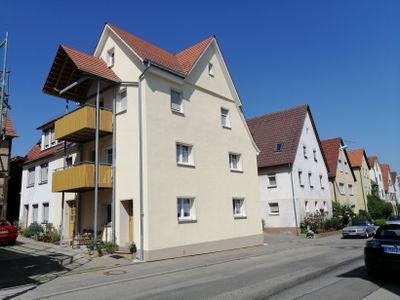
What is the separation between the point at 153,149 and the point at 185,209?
359 centimetres

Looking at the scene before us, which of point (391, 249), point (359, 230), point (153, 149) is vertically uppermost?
point (153, 149)

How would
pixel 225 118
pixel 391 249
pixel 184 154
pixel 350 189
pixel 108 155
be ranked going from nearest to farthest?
1. pixel 391 249
2. pixel 184 154
3. pixel 108 155
4. pixel 225 118
5. pixel 350 189

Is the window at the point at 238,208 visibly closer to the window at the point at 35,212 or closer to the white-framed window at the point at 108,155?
the white-framed window at the point at 108,155

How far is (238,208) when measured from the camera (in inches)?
864

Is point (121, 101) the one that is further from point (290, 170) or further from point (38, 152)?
point (290, 170)

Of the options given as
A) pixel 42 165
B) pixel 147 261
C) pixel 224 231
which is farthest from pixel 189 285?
pixel 42 165

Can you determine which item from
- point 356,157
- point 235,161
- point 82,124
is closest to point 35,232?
point 82,124

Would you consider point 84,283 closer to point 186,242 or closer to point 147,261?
point 147,261

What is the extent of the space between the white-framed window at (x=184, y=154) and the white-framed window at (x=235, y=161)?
389 centimetres

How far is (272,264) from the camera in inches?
512

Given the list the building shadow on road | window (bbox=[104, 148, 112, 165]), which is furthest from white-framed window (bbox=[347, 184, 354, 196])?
the building shadow on road

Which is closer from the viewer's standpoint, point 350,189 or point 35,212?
point 35,212

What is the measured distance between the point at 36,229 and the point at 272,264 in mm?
15844

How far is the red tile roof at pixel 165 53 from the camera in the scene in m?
18.4
